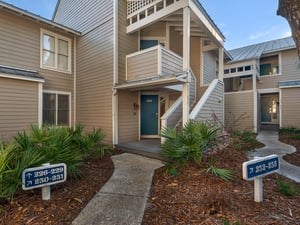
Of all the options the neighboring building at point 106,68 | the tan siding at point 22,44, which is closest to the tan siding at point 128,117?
the neighboring building at point 106,68

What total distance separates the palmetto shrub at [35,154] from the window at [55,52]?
5017 mm

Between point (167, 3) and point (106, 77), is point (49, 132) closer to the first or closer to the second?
point (106, 77)

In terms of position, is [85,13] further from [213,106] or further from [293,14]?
[293,14]

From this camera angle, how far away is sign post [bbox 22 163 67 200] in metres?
2.88

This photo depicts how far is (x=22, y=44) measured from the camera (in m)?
8.13

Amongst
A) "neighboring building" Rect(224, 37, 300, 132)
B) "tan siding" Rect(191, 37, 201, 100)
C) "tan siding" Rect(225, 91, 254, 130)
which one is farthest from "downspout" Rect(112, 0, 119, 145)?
"tan siding" Rect(225, 91, 254, 130)

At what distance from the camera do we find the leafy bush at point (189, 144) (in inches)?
200

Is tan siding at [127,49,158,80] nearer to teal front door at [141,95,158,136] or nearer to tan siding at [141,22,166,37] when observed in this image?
teal front door at [141,95,158,136]

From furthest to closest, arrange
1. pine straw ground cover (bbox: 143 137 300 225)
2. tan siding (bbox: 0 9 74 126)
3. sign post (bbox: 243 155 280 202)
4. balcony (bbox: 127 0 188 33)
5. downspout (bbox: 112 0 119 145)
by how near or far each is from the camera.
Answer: downspout (bbox: 112 0 119 145)
tan siding (bbox: 0 9 74 126)
balcony (bbox: 127 0 188 33)
sign post (bbox: 243 155 280 202)
pine straw ground cover (bbox: 143 137 300 225)

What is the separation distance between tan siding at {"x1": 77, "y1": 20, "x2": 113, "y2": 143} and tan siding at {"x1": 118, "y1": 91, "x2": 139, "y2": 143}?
490 mm

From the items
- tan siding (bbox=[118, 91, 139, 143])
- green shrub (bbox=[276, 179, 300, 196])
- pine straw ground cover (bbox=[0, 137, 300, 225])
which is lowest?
pine straw ground cover (bbox=[0, 137, 300, 225])

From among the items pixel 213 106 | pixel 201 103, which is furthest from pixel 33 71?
pixel 213 106

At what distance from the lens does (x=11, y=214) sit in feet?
9.64

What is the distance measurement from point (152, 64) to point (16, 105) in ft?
18.0
